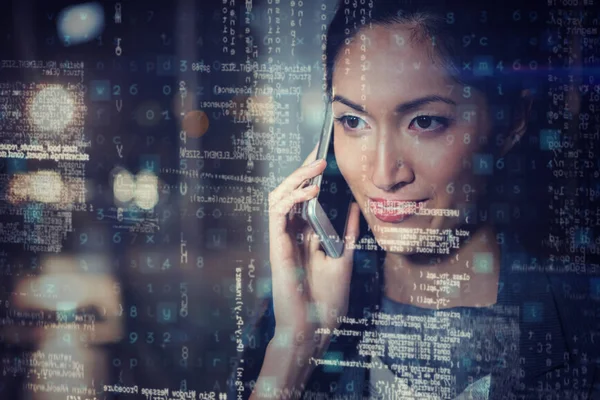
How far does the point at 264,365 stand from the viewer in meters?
1.03

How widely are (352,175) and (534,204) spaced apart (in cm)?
29

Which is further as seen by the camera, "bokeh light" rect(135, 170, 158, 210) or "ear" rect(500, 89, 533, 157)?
"bokeh light" rect(135, 170, 158, 210)

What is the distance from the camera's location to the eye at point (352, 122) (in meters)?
0.94

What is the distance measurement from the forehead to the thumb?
191mm

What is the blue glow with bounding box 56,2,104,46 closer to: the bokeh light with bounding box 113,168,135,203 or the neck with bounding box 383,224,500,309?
the bokeh light with bounding box 113,168,135,203

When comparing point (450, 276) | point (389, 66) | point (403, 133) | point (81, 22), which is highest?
point (81, 22)

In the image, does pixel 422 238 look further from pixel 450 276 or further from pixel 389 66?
pixel 389 66

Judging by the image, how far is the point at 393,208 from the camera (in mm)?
947

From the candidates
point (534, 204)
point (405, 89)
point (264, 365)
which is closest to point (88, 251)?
point (264, 365)

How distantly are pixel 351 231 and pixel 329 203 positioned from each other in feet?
0.20

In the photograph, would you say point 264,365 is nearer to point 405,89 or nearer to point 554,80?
point 405,89

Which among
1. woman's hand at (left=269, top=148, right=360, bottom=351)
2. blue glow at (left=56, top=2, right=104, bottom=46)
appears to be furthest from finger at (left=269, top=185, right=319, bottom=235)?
blue glow at (left=56, top=2, right=104, bottom=46)

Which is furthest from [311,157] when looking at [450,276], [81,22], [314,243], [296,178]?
[81,22]

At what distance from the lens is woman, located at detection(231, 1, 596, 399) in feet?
2.96
